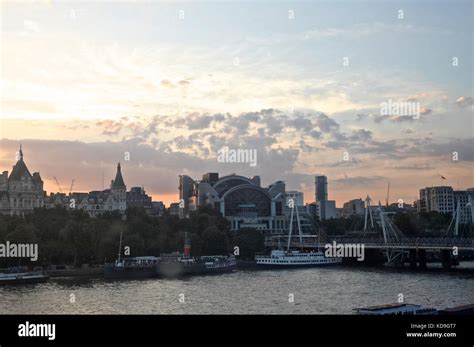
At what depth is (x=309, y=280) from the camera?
48.7 meters

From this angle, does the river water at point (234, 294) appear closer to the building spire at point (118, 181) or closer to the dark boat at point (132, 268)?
the dark boat at point (132, 268)

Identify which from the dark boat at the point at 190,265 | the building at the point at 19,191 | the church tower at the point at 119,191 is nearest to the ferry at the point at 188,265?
the dark boat at the point at 190,265

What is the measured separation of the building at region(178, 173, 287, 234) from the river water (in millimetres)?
49824

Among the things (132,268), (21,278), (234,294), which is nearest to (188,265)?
(132,268)

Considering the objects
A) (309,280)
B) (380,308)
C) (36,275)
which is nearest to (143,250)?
(36,275)

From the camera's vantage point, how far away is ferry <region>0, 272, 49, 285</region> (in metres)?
45.7

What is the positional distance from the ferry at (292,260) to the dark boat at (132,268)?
49.9 ft

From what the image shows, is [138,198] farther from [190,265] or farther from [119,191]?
[190,265]

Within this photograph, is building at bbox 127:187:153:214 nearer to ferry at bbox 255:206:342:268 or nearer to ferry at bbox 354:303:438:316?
ferry at bbox 255:206:342:268

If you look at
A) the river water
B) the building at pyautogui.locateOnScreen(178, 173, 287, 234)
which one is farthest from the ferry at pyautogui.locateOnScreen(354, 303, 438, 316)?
the building at pyautogui.locateOnScreen(178, 173, 287, 234)

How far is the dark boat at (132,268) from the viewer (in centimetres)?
5150
